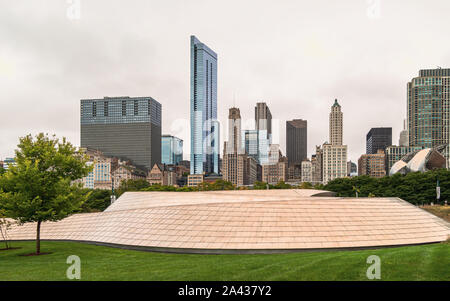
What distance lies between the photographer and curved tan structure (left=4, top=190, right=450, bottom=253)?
27.9m

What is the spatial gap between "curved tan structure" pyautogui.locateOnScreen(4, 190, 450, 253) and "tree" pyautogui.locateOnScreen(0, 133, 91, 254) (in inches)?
274

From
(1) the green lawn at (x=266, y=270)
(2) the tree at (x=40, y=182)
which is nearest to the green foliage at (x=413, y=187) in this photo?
(1) the green lawn at (x=266, y=270)

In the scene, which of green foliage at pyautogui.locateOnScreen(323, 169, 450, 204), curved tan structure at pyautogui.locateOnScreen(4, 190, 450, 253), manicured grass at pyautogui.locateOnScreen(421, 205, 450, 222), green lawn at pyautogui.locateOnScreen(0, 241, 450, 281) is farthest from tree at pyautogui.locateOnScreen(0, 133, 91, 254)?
green foliage at pyautogui.locateOnScreen(323, 169, 450, 204)

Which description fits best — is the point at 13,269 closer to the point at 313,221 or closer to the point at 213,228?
the point at 213,228

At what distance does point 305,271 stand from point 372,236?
16852 mm

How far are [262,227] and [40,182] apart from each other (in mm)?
17979

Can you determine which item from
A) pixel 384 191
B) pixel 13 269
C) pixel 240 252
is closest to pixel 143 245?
pixel 240 252

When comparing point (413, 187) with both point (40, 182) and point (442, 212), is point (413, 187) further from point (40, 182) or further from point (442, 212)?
point (40, 182)

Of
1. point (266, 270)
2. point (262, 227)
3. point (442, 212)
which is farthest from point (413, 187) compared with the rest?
point (266, 270)

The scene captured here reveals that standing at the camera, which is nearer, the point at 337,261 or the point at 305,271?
the point at 305,271

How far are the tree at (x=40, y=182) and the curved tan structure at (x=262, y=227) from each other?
6970 millimetres

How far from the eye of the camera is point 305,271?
15.2 metres

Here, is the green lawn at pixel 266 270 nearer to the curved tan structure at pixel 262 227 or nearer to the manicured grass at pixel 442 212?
the curved tan structure at pixel 262 227

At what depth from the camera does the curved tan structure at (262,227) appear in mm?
27906
